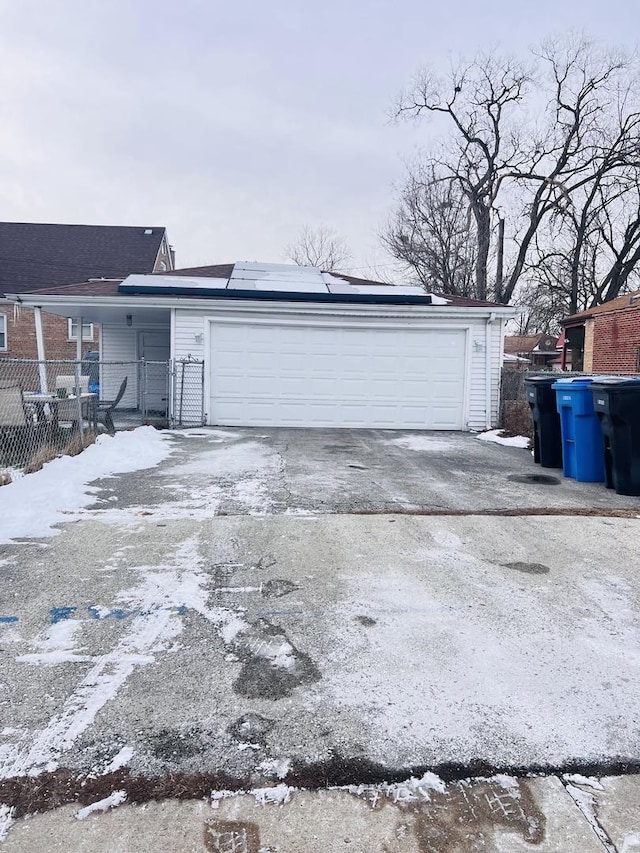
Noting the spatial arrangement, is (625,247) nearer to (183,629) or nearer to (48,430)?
(48,430)

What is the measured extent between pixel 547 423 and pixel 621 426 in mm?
1712

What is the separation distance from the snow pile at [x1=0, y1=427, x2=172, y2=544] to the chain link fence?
239mm

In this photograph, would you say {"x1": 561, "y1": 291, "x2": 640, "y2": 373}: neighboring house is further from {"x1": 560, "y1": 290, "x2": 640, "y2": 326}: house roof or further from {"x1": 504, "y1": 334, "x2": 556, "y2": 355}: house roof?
{"x1": 504, "y1": 334, "x2": 556, "y2": 355}: house roof

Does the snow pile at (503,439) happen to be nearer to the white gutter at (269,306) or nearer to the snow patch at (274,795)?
the white gutter at (269,306)

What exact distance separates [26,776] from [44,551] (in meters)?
2.58

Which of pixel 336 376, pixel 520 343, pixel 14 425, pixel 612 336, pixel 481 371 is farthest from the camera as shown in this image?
pixel 520 343

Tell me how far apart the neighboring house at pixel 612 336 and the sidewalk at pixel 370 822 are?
17254 mm

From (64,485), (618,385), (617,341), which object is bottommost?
(64,485)

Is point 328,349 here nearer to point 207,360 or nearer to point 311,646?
point 207,360

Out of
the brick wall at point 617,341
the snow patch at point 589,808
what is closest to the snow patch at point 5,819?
the snow patch at point 589,808

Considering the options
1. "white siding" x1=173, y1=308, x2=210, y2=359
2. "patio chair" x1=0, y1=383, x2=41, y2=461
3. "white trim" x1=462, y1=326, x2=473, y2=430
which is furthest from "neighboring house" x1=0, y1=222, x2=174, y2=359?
"white trim" x1=462, y1=326, x2=473, y2=430

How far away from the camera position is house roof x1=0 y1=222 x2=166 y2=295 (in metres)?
25.2

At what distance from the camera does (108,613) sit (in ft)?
10.6

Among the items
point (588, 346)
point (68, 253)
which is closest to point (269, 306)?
point (588, 346)
